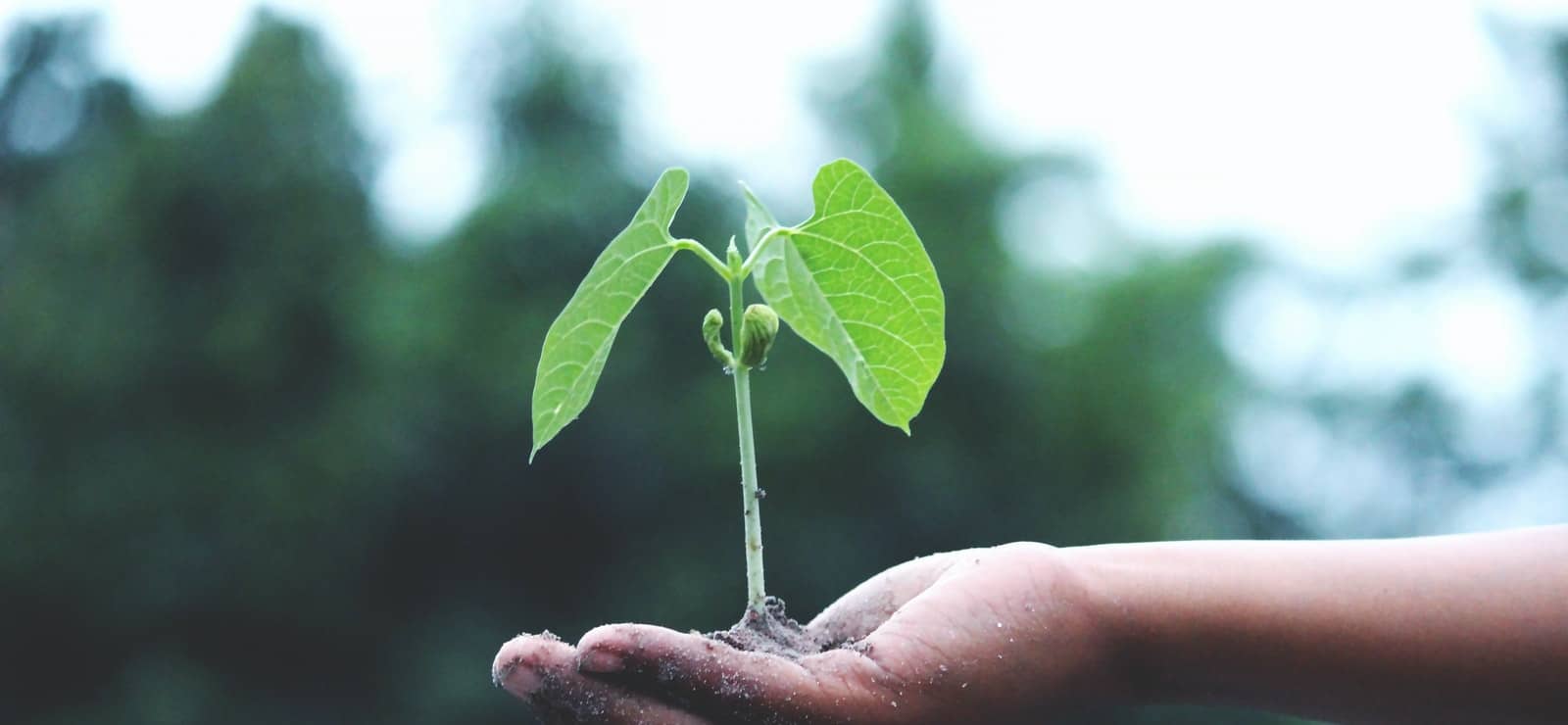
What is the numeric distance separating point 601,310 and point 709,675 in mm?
557

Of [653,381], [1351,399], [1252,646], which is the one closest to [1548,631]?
[1252,646]

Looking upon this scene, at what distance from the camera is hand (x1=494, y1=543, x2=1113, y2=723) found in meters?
1.39

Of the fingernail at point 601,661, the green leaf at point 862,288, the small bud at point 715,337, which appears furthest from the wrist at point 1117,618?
the fingernail at point 601,661

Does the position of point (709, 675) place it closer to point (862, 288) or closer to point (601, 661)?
point (601, 661)

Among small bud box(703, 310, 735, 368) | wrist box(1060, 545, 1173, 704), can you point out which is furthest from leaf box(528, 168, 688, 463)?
wrist box(1060, 545, 1173, 704)

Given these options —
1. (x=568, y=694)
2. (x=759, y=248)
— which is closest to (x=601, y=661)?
(x=568, y=694)

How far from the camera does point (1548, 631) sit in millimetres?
1633

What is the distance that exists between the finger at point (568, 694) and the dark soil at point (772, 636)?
0.50ft

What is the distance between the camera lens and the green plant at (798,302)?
168 cm

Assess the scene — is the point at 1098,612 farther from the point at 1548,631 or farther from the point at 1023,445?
the point at 1023,445

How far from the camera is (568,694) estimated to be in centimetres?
139

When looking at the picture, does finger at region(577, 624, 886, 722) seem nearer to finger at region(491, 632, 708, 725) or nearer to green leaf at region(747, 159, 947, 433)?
finger at region(491, 632, 708, 725)

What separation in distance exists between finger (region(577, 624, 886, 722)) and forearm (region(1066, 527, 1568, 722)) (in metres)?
0.52

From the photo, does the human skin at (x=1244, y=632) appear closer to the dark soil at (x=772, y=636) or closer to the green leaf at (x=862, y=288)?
the dark soil at (x=772, y=636)
